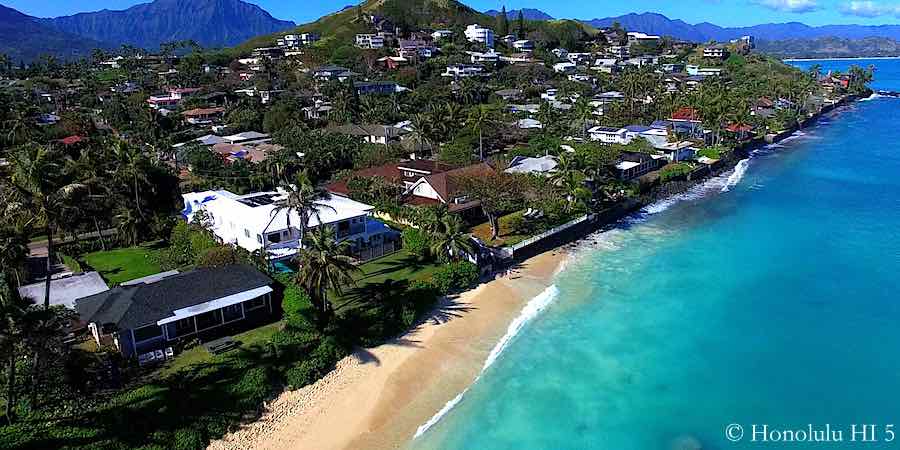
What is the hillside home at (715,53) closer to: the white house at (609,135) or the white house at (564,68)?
the white house at (564,68)

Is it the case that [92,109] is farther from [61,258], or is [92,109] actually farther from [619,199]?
[619,199]

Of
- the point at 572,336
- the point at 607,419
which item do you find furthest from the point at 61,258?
the point at 607,419

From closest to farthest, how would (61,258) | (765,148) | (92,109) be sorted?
1. (61,258)
2. (765,148)
3. (92,109)

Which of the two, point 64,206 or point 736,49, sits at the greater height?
point 736,49

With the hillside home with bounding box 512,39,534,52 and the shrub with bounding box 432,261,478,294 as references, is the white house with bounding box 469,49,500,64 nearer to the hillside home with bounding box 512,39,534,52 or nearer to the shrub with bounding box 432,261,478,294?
the hillside home with bounding box 512,39,534,52

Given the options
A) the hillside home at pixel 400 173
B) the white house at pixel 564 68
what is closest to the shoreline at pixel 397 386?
the hillside home at pixel 400 173

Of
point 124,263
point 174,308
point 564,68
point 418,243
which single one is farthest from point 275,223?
point 564,68

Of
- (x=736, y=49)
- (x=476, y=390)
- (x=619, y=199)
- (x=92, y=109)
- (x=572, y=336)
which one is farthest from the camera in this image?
(x=736, y=49)
